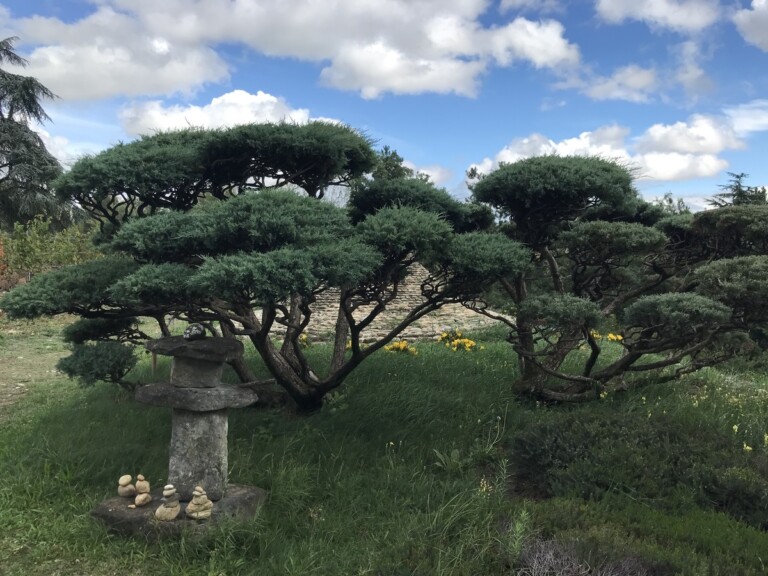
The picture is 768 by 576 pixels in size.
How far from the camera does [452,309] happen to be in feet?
47.7

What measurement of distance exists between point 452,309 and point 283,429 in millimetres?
9824

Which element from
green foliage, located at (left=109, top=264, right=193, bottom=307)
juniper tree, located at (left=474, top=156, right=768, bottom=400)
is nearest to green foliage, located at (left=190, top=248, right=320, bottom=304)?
green foliage, located at (left=109, top=264, right=193, bottom=307)

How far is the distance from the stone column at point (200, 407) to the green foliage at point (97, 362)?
2.93 ft

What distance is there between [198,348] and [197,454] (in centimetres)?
68

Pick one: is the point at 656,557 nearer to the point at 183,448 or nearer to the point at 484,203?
the point at 183,448

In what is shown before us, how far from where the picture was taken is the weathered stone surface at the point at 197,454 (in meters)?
3.68

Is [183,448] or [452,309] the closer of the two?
[183,448]

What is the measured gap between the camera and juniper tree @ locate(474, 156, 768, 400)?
14.9ft

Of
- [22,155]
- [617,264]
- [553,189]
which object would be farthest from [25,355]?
[22,155]

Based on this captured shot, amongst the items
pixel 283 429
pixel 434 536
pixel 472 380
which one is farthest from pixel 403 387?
pixel 434 536

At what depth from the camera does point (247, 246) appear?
387 centimetres

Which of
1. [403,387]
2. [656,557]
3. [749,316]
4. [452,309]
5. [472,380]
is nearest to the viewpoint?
[656,557]

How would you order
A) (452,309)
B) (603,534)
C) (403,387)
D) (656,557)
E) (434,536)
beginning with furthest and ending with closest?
(452,309), (403,387), (434,536), (603,534), (656,557)

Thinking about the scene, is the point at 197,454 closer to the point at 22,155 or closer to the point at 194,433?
the point at 194,433
